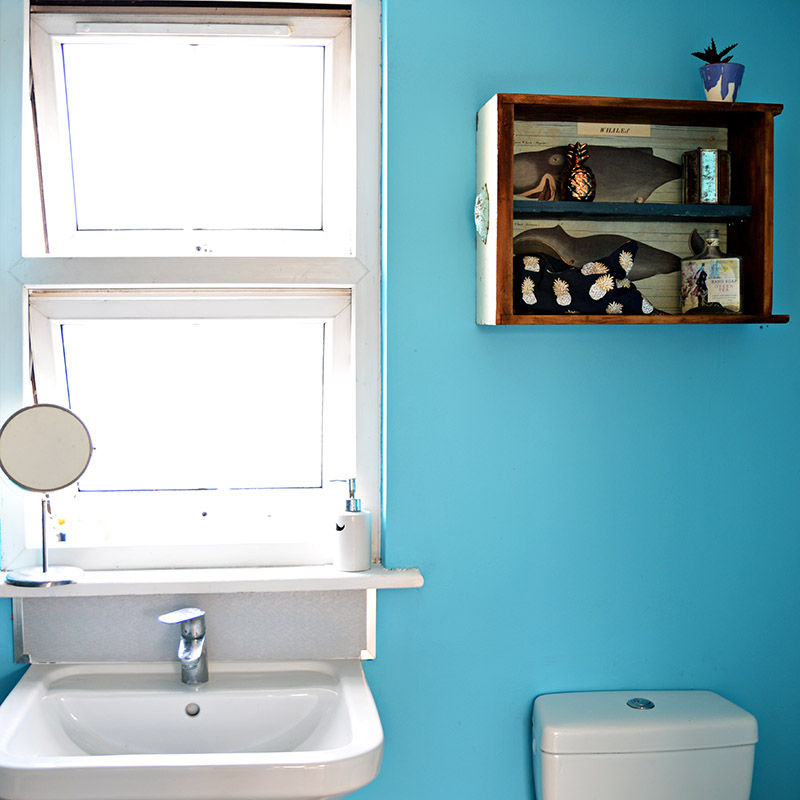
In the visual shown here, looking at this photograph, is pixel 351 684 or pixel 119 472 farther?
pixel 119 472

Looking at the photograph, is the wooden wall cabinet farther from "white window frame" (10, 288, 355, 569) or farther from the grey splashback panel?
the grey splashback panel

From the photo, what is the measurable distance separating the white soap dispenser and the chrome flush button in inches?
22.6

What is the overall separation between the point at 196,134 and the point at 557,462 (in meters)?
1.00

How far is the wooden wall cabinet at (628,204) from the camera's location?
1555 mm

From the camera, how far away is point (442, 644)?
1735 mm

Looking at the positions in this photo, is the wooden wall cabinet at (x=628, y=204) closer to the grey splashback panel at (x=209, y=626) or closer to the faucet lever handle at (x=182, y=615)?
the grey splashback panel at (x=209, y=626)

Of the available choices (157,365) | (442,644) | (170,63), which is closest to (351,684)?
(442,644)

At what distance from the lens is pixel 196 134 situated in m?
1.81

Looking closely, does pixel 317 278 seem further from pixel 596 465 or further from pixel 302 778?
pixel 302 778

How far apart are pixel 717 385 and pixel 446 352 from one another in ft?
1.82

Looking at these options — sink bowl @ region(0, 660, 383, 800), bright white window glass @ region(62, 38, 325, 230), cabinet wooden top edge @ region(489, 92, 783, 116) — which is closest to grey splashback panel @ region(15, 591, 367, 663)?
sink bowl @ region(0, 660, 383, 800)

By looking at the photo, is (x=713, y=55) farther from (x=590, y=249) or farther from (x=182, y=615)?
(x=182, y=615)

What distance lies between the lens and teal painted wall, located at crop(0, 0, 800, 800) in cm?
169

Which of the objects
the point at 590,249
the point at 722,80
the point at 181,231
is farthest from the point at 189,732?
the point at 722,80
